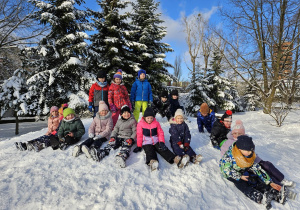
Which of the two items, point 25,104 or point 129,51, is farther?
point 129,51

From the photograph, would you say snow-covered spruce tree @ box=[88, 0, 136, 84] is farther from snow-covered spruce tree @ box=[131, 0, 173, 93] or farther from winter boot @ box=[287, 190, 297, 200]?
winter boot @ box=[287, 190, 297, 200]

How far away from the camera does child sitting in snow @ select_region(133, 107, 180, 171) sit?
3318mm

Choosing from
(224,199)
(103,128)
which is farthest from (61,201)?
(224,199)

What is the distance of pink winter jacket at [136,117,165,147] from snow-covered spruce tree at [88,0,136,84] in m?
8.39

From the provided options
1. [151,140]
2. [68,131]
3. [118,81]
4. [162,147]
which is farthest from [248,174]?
[68,131]

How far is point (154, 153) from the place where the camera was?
3328 millimetres

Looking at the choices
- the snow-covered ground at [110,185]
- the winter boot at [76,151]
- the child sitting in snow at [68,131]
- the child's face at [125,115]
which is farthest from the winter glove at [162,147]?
the child sitting in snow at [68,131]

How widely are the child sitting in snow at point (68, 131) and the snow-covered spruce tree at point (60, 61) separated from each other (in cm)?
564

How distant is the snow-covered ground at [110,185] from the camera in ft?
7.45

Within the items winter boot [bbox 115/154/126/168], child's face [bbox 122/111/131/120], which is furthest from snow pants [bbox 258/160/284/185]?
child's face [bbox 122/111/131/120]

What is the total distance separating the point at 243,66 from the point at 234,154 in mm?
8159

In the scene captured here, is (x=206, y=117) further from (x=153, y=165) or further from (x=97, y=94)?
(x=97, y=94)

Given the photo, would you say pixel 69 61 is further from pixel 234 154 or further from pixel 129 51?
pixel 234 154

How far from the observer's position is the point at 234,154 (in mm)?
2715
